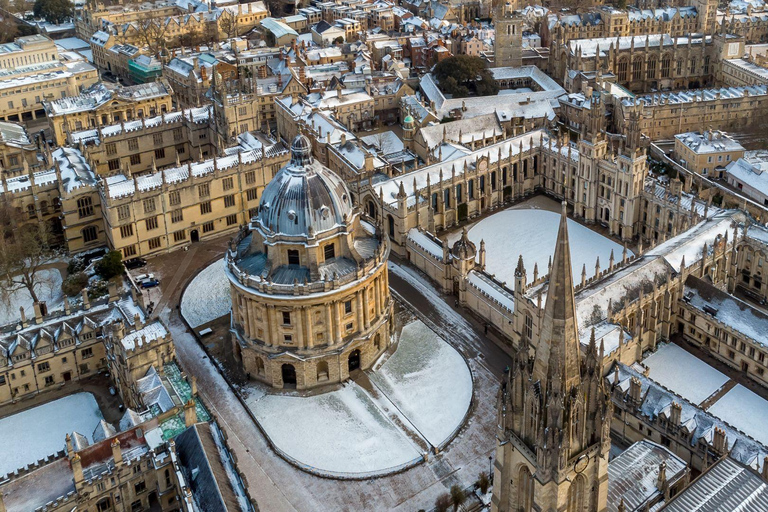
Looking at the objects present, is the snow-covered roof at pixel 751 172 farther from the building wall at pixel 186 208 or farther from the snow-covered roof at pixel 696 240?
the building wall at pixel 186 208

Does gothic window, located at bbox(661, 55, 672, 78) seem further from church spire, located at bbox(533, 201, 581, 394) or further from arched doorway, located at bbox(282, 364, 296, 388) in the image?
church spire, located at bbox(533, 201, 581, 394)

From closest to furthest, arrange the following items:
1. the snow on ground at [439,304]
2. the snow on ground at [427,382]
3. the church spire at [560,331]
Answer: the church spire at [560,331]
the snow on ground at [427,382]
the snow on ground at [439,304]

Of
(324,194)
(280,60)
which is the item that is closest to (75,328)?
(324,194)

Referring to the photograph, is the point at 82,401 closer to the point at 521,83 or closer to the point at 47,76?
the point at 47,76

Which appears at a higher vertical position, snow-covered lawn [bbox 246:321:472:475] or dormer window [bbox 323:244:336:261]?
dormer window [bbox 323:244:336:261]

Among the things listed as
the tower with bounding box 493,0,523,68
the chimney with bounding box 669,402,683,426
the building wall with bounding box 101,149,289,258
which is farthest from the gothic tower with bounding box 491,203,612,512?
the tower with bounding box 493,0,523,68

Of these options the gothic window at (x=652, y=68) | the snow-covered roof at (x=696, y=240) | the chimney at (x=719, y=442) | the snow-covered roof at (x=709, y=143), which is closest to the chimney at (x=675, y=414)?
the chimney at (x=719, y=442)
